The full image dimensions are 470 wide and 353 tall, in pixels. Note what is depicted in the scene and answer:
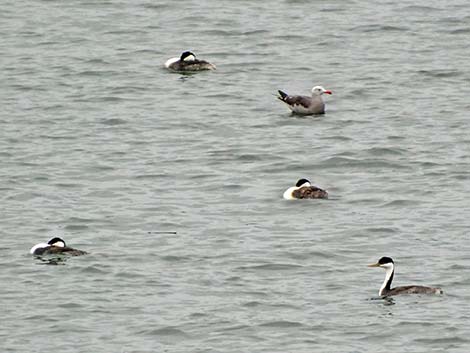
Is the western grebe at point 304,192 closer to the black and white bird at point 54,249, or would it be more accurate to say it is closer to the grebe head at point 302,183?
the grebe head at point 302,183

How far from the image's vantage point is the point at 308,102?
3878cm

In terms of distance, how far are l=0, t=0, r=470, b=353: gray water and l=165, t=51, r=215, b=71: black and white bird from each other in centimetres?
29

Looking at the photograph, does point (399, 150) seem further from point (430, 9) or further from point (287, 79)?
point (430, 9)

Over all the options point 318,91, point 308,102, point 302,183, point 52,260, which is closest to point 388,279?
point 52,260

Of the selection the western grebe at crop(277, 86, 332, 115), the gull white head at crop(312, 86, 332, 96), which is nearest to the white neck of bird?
the gull white head at crop(312, 86, 332, 96)

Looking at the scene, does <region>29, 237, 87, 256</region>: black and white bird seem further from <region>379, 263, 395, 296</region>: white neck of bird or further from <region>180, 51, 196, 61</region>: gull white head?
<region>180, 51, 196, 61</region>: gull white head

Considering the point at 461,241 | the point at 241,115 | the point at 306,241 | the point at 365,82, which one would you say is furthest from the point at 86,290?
the point at 365,82

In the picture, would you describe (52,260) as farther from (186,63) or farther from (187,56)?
(186,63)

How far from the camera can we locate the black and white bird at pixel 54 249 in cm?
2847

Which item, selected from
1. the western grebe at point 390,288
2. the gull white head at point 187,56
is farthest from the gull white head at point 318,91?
the western grebe at point 390,288

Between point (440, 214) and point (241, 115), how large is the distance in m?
9.45

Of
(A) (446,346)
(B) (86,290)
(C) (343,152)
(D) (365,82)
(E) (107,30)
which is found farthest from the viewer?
(E) (107,30)

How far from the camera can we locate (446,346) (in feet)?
79.8

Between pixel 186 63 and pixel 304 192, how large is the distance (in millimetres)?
12183
